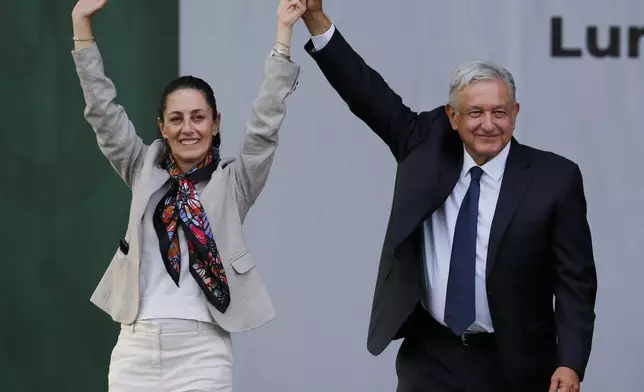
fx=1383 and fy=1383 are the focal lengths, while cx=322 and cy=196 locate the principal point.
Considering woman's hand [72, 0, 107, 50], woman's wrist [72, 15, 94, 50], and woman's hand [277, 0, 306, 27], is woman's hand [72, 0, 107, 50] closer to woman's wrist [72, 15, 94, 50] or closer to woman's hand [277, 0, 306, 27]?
woman's wrist [72, 15, 94, 50]

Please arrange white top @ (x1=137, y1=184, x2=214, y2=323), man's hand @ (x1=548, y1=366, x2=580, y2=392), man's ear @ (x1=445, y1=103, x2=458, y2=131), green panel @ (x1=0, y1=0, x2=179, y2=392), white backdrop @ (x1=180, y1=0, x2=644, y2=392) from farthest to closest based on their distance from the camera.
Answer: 1. green panel @ (x1=0, y1=0, x2=179, y2=392)
2. white backdrop @ (x1=180, y1=0, x2=644, y2=392)
3. man's ear @ (x1=445, y1=103, x2=458, y2=131)
4. white top @ (x1=137, y1=184, x2=214, y2=323)
5. man's hand @ (x1=548, y1=366, x2=580, y2=392)

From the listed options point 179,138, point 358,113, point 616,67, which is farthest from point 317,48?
point 616,67

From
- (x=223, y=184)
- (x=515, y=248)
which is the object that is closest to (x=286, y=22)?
(x=223, y=184)

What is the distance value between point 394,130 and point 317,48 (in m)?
0.35

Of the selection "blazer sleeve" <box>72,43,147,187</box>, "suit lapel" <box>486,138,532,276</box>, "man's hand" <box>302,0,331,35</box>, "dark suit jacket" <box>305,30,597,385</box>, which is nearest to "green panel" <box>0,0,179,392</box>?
"blazer sleeve" <box>72,43,147,187</box>

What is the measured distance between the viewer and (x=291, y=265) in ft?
20.5

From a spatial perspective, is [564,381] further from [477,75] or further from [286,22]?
[286,22]

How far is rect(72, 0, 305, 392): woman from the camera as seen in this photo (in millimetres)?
4109

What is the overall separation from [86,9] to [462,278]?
4.63 ft

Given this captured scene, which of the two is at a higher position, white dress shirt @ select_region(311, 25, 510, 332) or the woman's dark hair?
the woman's dark hair

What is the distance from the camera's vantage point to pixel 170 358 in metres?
4.11

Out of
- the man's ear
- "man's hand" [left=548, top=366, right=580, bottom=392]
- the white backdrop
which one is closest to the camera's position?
"man's hand" [left=548, top=366, right=580, bottom=392]

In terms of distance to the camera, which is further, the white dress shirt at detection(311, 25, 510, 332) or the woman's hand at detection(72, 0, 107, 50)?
the woman's hand at detection(72, 0, 107, 50)

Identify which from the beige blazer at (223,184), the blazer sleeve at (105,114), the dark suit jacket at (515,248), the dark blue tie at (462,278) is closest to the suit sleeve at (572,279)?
the dark suit jacket at (515,248)
